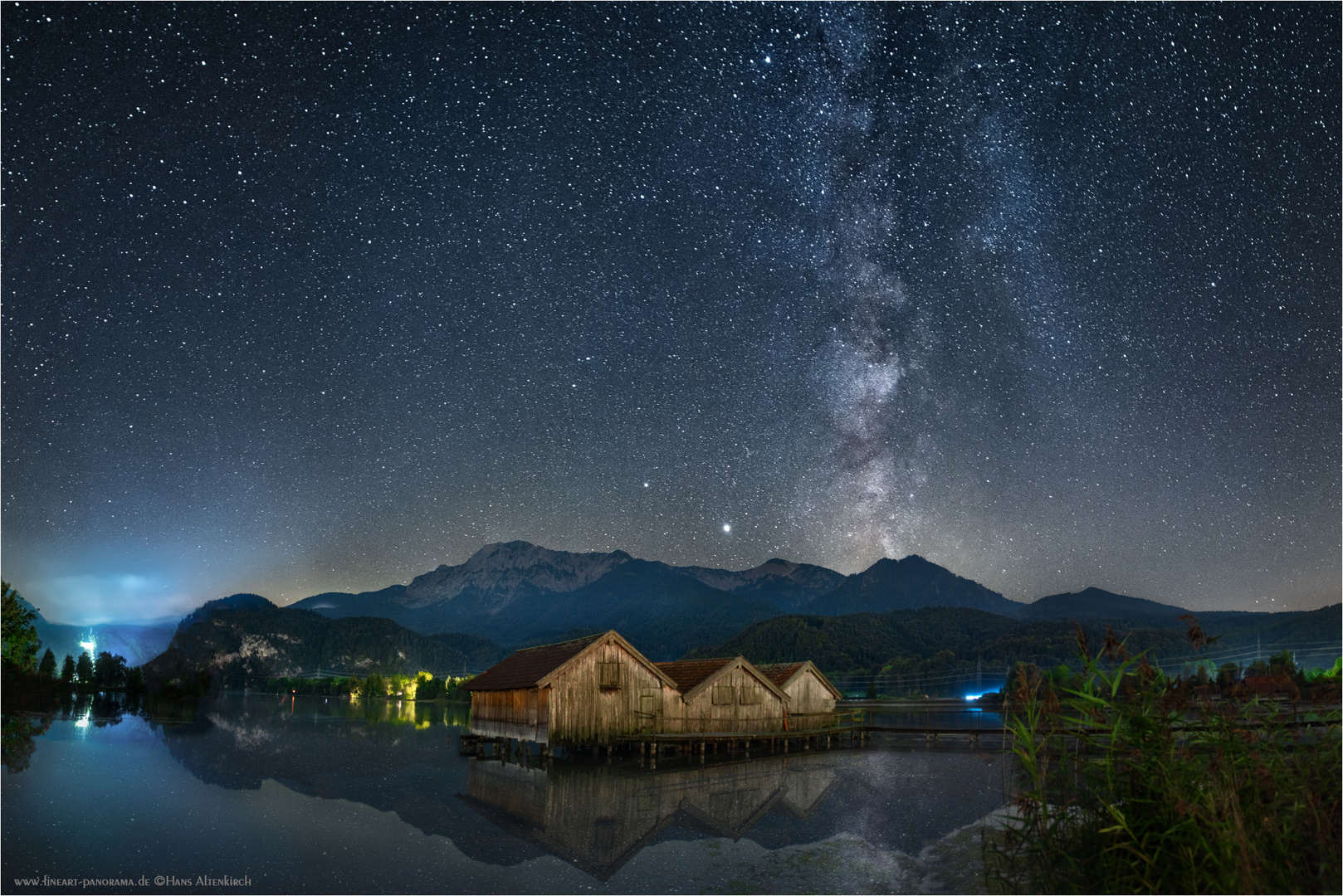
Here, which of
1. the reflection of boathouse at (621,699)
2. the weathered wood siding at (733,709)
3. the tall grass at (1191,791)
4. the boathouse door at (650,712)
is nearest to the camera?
the tall grass at (1191,791)

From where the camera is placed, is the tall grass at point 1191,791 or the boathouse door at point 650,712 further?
the boathouse door at point 650,712

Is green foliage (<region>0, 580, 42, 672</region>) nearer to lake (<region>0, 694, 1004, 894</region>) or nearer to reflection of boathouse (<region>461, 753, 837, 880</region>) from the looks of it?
lake (<region>0, 694, 1004, 894</region>)

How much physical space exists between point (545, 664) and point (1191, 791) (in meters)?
32.4

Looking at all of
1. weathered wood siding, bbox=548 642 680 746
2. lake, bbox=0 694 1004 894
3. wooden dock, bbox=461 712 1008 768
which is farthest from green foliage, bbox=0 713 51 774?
weathered wood siding, bbox=548 642 680 746

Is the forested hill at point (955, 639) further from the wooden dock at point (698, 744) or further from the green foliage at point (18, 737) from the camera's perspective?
the green foliage at point (18, 737)

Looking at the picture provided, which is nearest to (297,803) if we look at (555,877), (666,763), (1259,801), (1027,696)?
(555,877)

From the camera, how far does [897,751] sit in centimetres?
4022

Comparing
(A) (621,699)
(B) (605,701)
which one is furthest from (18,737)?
(A) (621,699)

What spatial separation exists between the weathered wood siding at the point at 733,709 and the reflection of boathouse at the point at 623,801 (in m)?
5.65

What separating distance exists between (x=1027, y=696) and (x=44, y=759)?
116ft

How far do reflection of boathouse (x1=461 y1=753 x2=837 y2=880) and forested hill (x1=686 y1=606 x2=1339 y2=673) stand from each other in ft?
375

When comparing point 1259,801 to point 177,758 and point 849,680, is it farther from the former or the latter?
point 849,680

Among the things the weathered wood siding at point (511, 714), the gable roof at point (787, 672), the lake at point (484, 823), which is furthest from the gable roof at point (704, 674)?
the weathered wood siding at point (511, 714)

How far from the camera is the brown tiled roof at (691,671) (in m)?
40.9
